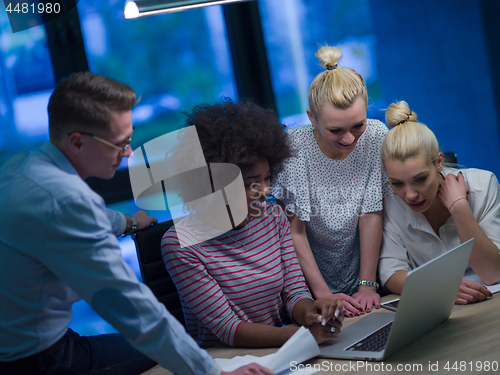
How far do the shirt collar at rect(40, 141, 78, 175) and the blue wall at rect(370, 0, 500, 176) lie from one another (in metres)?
2.65

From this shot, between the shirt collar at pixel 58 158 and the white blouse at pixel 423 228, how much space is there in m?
1.15

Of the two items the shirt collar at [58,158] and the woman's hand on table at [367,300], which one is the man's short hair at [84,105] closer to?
the shirt collar at [58,158]

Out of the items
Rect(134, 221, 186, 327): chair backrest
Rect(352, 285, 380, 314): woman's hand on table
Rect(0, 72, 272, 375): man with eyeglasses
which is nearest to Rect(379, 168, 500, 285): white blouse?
Rect(352, 285, 380, 314): woman's hand on table

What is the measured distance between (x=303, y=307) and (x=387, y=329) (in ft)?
0.86

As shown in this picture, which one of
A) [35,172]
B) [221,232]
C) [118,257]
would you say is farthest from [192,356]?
[221,232]

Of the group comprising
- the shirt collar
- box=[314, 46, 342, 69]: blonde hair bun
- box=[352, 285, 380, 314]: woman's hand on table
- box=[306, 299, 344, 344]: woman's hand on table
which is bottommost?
box=[352, 285, 380, 314]: woman's hand on table

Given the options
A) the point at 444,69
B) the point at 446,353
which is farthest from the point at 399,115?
the point at 444,69

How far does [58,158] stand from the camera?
36.0 inches

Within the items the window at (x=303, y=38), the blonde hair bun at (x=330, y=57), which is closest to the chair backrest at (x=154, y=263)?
the blonde hair bun at (x=330, y=57)

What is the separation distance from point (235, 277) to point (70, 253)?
0.64m

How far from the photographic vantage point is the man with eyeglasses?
0.82 metres

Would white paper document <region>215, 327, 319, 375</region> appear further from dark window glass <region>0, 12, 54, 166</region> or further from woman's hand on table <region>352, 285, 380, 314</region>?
dark window glass <region>0, 12, 54, 166</region>

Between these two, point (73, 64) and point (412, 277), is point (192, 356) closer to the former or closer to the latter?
point (412, 277)

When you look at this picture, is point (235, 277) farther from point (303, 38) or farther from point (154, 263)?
point (303, 38)
